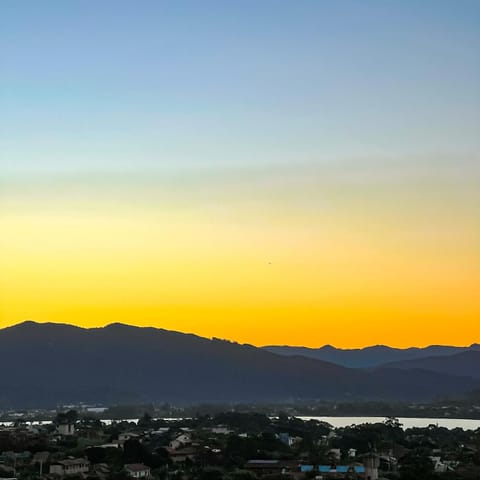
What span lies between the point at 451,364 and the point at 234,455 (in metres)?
126

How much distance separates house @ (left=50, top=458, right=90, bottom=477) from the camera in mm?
20500

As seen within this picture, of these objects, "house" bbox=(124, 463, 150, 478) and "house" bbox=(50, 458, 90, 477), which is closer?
"house" bbox=(124, 463, 150, 478)

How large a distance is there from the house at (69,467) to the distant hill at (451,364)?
395 ft

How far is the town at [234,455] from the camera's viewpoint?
2028 centimetres

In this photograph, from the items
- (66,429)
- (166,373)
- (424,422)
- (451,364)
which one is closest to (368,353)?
(451,364)

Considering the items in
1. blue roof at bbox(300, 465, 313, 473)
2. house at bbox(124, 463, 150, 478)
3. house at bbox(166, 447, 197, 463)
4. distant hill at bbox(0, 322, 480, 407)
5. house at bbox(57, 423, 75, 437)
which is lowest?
house at bbox(124, 463, 150, 478)

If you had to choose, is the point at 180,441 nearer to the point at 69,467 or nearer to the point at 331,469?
the point at 69,467

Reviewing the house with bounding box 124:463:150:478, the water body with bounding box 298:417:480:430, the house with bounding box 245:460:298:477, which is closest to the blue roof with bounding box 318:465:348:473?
the house with bounding box 245:460:298:477

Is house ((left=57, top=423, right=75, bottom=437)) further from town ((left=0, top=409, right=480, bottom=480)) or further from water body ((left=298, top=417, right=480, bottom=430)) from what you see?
water body ((left=298, top=417, right=480, bottom=430))

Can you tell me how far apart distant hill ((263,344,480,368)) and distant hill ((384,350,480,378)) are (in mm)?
19259

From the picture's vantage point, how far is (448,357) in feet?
492

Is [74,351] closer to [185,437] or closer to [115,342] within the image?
[115,342]

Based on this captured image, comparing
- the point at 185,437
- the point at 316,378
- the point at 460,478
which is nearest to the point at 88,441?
the point at 185,437

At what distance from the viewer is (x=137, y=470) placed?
68.7ft
